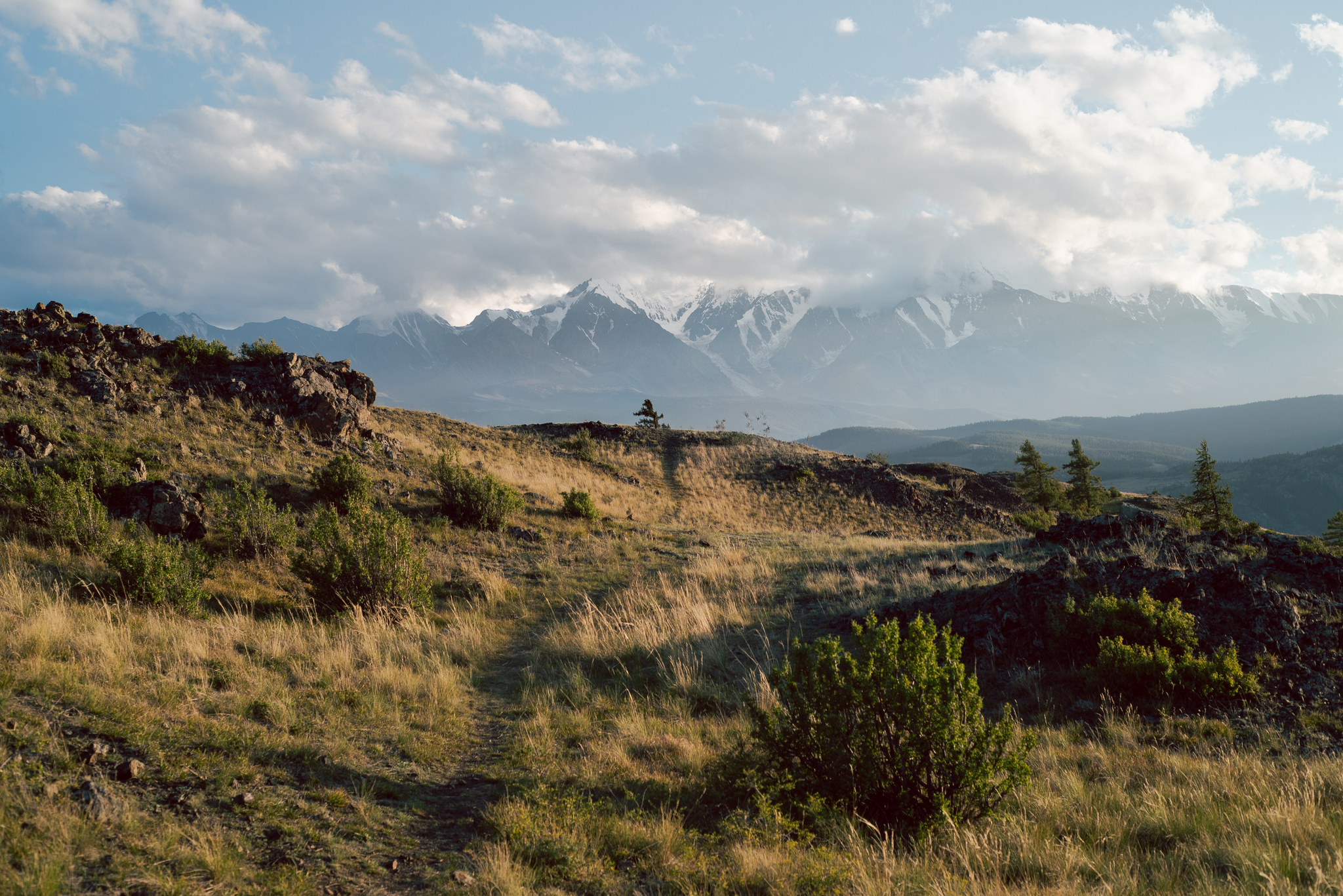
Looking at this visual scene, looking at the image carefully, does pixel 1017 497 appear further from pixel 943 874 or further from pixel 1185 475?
pixel 1185 475

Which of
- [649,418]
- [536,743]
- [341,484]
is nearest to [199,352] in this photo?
[341,484]

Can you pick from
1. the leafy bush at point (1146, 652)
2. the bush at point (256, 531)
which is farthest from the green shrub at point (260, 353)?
the leafy bush at point (1146, 652)

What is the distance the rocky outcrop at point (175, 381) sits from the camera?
14828mm

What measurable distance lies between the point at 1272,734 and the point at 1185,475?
792 feet

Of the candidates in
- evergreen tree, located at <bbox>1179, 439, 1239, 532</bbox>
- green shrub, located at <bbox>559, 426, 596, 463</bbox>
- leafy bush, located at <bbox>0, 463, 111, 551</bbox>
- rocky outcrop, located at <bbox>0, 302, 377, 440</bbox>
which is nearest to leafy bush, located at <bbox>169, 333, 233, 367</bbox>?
rocky outcrop, located at <bbox>0, 302, 377, 440</bbox>

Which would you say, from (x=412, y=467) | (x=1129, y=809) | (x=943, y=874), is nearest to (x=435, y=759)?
(x=943, y=874)

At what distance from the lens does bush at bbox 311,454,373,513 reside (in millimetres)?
13766

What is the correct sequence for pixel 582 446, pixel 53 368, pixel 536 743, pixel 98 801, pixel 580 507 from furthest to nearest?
pixel 582 446 → pixel 580 507 → pixel 53 368 → pixel 536 743 → pixel 98 801

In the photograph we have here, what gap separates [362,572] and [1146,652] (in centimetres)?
1000

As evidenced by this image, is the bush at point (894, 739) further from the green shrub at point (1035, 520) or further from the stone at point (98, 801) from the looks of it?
the green shrub at point (1035, 520)

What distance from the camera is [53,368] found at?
14664mm

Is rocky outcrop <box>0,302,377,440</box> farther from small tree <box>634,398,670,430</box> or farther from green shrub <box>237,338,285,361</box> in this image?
small tree <box>634,398,670,430</box>

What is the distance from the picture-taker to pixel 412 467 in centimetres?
1830

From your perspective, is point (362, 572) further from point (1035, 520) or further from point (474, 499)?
point (1035, 520)
